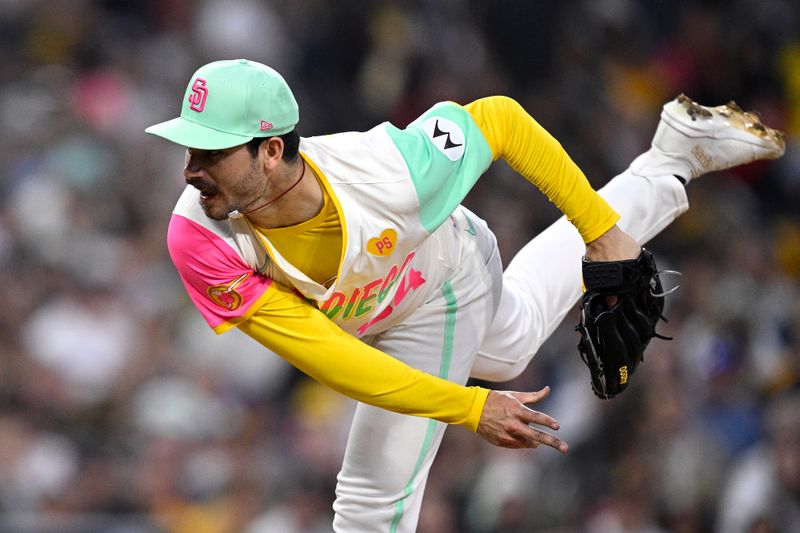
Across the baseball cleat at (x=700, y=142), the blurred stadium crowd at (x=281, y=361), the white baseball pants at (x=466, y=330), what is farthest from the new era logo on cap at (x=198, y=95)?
the blurred stadium crowd at (x=281, y=361)

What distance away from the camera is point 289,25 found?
8.45 meters

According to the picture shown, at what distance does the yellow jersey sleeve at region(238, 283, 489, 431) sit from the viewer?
3602mm

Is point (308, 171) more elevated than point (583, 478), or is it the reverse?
point (308, 171)

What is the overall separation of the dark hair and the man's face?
2 centimetres

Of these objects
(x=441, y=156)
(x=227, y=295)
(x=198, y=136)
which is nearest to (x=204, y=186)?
(x=198, y=136)

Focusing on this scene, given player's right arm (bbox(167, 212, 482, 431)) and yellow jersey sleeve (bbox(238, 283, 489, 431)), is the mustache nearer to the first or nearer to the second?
player's right arm (bbox(167, 212, 482, 431))

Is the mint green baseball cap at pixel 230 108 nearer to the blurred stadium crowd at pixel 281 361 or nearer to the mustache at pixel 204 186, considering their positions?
the mustache at pixel 204 186

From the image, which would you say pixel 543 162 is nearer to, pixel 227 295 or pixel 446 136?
pixel 446 136

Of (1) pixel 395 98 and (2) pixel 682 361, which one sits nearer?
(2) pixel 682 361

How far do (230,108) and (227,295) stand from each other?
1.75ft

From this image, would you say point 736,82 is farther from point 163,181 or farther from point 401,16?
A: point 163,181

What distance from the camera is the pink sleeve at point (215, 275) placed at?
349 centimetres

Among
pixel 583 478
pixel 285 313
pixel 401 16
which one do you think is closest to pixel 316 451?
pixel 583 478

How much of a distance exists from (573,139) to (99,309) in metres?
2.96
